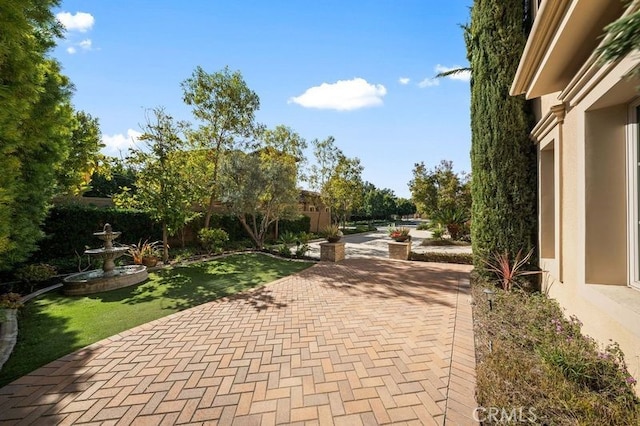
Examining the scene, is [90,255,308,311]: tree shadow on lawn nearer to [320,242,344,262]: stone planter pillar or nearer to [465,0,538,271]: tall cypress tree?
[320,242,344,262]: stone planter pillar

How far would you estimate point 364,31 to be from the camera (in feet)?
28.9

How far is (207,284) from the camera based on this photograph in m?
7.80

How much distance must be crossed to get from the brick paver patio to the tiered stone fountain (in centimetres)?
346

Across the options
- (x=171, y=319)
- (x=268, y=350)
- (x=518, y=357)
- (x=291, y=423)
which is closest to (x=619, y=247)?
(x=518, y=357)

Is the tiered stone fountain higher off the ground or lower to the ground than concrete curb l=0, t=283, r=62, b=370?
higher

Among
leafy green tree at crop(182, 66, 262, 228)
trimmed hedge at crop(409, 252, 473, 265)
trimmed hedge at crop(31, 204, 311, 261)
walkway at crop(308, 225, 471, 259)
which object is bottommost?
walkway at crop(308, 225, 471, 259)

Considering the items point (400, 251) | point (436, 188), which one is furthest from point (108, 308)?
point (436, 188)

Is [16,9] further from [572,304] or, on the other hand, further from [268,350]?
[572,304]

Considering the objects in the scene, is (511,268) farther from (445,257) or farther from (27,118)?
(27,118)

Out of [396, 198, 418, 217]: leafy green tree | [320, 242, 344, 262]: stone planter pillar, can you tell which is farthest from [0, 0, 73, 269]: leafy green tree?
[396, 198, 418, 217]: leafy green tree

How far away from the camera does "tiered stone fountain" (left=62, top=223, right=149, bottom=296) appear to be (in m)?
6.98

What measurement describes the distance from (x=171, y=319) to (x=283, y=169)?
9815mm

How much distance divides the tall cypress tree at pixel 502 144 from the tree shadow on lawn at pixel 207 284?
18.8 ft

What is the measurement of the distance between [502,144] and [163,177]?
11399 millimetres
